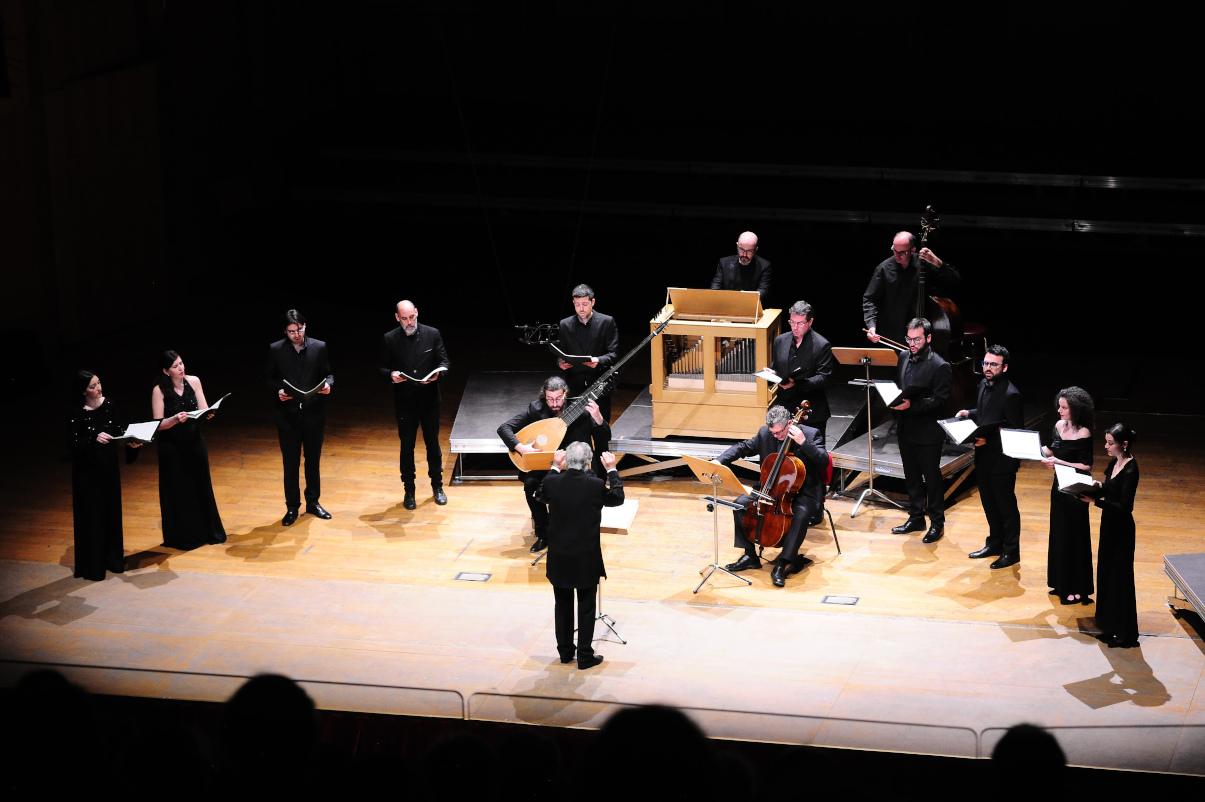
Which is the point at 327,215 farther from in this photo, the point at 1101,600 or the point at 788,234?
the point at 1101,600

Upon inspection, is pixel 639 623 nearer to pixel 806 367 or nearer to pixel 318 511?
pixel 806 367

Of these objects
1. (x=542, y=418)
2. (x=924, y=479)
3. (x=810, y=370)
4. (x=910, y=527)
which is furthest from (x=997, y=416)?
(x=542, y=418)

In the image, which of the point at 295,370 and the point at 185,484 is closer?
the point at 185,484

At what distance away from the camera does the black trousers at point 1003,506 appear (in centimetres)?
829

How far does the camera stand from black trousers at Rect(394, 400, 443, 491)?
369 inches

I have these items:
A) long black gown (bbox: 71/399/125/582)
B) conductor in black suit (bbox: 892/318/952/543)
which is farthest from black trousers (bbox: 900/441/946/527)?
long black gown (bbox: 71/399/125/582)

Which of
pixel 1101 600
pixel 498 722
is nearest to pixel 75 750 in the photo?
pixel 498 722

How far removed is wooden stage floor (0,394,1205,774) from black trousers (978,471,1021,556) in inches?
8.4

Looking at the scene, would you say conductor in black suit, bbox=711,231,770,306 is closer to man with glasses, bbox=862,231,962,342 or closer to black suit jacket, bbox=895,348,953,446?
man with glasses, bbox=862,231,962,342

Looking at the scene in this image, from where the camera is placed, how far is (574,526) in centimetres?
693

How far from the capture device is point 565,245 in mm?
13719

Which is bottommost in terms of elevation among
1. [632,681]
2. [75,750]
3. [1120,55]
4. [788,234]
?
[632,681]

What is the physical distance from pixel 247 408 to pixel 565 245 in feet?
12.0

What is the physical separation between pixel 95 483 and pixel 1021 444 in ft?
16.9
